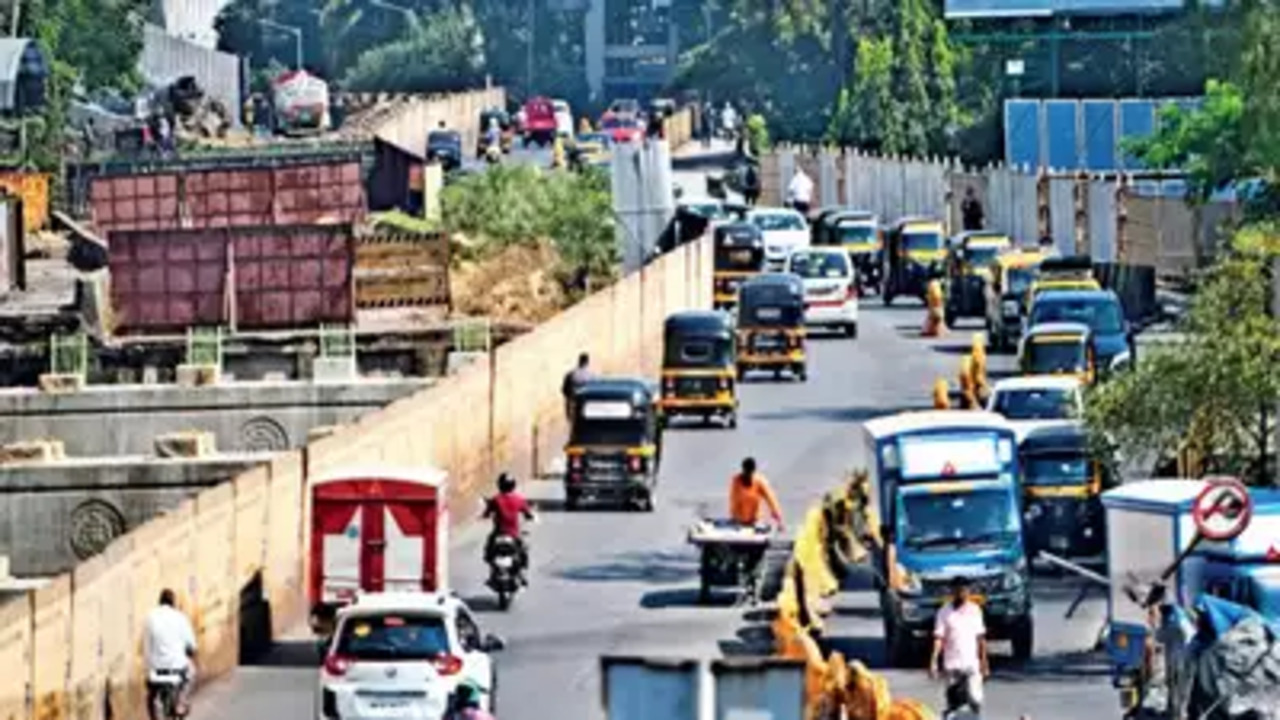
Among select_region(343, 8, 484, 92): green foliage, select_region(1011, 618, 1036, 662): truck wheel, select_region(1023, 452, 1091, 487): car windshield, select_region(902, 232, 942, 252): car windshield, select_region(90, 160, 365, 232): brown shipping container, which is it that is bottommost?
select_region(1011, 618, 1036, 662): truck wheel

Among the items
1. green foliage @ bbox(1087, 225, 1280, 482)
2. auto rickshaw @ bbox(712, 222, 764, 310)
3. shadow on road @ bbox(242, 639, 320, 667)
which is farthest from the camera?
auto rickshaw @ bbox(712, 222, 764, 310)

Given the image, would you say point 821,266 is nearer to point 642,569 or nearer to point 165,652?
point 642,569

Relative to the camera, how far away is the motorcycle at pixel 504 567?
41.4 meters

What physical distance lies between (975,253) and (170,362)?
52.0 feet

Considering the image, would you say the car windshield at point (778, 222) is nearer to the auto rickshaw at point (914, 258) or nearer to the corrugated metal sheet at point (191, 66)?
the auto rickshaw at point (914, 258)

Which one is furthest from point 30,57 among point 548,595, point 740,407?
point 548,595

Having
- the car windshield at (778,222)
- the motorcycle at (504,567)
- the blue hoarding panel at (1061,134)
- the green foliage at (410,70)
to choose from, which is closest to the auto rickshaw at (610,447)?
the motorcycle at (504,567)

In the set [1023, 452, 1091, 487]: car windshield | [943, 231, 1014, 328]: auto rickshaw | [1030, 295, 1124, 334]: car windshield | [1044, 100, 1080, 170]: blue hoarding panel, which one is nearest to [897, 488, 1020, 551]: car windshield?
[1023, 452, 1091, 487]: car windshield

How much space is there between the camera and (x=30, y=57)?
98.8 m

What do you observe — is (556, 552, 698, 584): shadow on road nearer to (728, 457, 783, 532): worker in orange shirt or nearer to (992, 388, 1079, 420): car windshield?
(728, 457, 783, 532): worker in orange shirt

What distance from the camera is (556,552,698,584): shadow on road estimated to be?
44125 millimetres

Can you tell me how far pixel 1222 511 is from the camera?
27.5 m

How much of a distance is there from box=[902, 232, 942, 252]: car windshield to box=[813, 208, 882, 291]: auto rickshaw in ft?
6.55

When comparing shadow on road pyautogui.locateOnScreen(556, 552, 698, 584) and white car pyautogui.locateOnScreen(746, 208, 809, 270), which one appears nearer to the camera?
shadow on road pyautogui.locateOnScreen(556, 552, 698, 584)
